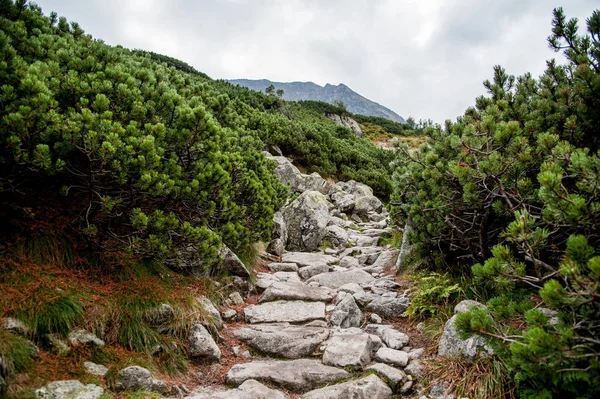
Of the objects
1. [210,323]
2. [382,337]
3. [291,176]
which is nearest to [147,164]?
[210,323]

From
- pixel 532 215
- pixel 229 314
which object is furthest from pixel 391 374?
pixel 229 314

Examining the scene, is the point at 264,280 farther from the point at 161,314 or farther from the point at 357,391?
the point at 357,391

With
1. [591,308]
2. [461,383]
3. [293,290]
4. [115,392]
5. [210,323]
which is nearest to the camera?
[591,308]

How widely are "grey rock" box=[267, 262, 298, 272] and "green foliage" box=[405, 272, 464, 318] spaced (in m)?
3.76

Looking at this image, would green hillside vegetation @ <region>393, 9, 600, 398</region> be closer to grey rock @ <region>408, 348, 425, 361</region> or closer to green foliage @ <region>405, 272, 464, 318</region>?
green foliage @ <region>405, 272, 464, 318</region>

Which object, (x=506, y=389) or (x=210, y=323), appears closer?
(x=506, y=389)

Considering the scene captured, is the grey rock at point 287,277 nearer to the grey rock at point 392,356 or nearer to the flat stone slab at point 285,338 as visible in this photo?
the flat stone slab at point 285,338

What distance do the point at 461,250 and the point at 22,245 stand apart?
6302mm

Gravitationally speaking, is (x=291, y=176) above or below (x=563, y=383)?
above

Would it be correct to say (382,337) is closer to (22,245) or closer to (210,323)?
(210,323)

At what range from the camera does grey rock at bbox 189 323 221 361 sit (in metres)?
4.77

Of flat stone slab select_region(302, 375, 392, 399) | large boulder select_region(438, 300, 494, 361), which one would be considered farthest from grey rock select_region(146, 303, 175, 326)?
large boulder select_region(438, 300, 494, 361)

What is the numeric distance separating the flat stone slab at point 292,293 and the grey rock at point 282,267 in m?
1.54

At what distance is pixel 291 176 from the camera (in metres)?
16.3
